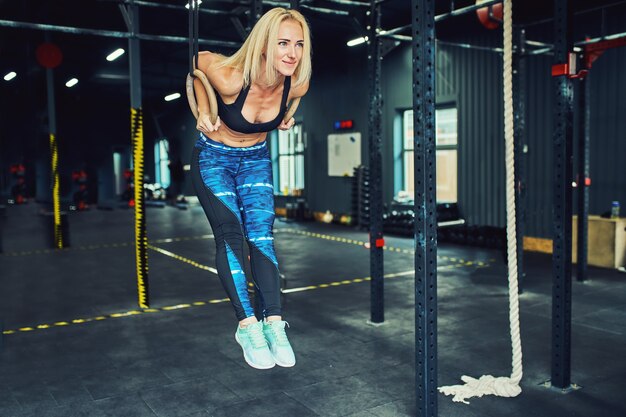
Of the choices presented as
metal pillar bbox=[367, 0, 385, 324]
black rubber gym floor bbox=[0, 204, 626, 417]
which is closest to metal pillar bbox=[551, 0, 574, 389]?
black rubber gym floor bbox=[0, 204, 626, 417]

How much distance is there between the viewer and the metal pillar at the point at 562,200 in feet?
11.7

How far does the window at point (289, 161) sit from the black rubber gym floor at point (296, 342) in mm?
6458

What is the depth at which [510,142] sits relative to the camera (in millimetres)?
2414

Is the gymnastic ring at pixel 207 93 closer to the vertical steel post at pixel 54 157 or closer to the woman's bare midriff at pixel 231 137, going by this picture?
the woman's bare midriff at pixel 231 137

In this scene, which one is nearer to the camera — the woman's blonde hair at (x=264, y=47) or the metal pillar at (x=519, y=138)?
the woman's blonde hair at (x=264, y=47)

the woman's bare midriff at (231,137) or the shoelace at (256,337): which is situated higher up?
the woman's bare midriff at (231,137)

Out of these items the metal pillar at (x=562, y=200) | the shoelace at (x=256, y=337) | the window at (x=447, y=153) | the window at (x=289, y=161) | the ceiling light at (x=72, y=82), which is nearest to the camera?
the shoelace at (x=256, y=337)

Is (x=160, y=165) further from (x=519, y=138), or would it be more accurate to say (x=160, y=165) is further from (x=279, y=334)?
(x=279, y=334)

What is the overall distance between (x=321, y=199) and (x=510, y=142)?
1106cm

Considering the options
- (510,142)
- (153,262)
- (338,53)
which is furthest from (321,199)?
(510,142)

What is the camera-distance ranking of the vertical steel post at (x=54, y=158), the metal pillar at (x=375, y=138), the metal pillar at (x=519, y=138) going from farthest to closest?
the vertical steel post at (x=54, y=158)
the metal pillar at (x=519, y=138)
the metal pillar at (x=375, y=138)

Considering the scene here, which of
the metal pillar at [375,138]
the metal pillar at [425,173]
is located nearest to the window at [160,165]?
the metal pillar at [375,138]

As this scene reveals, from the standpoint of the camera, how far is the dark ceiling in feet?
27.1

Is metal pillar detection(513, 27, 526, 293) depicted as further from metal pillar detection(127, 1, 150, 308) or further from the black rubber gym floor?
metal pillar detection(127, 1, 150, 308)
